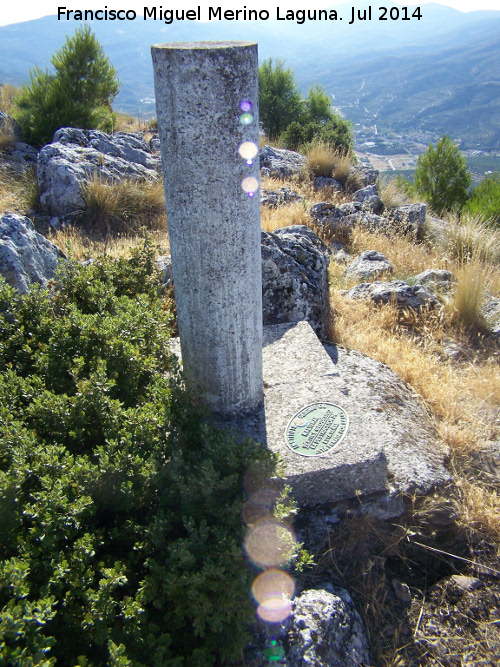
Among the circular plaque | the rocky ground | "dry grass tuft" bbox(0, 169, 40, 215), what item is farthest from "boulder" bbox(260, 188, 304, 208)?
the circular plaque

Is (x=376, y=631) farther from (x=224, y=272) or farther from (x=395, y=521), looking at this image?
(x=224, y=272)

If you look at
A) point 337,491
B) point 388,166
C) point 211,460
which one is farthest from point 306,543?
point 388,166

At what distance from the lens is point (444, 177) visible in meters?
12.3

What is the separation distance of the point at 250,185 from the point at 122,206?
4.62 m

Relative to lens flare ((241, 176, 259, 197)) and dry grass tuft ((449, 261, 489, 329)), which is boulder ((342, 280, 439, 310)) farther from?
lens flare ((241, 176, 259, 197))

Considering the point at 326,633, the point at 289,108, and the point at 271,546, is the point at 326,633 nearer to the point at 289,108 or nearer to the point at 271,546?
the point at 271,546

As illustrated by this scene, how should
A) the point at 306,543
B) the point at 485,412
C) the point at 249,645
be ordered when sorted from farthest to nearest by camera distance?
1. the point at 485,412
2. the point at 306,543
3. the point at 249,645

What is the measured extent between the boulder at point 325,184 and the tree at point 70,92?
505 centimetres

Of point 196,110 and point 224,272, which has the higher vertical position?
point 196,110

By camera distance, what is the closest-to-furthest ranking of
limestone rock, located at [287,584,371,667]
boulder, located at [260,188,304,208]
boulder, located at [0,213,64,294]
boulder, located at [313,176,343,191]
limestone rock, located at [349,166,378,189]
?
limestone rock, located at [287,584,371,667], boulder, located at [0,213,64,294], boulder, located at [260,188,304,208], boulder, located at [313,176,343,191], limestone rock, located at [349,166,378,189]

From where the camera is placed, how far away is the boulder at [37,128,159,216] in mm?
6383

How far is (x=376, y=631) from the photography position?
7.43 feet

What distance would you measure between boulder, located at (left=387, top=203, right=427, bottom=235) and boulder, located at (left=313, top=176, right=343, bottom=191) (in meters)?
1.69

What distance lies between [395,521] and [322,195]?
6.96m
